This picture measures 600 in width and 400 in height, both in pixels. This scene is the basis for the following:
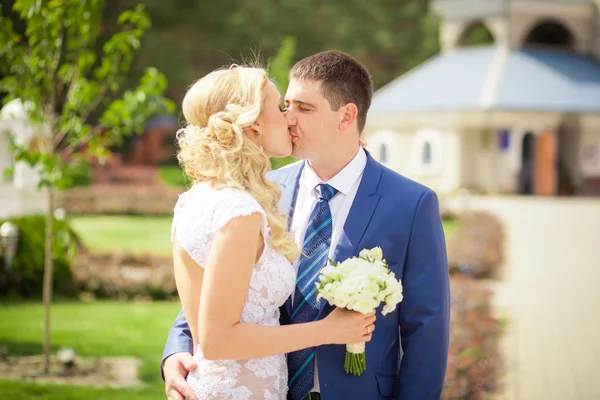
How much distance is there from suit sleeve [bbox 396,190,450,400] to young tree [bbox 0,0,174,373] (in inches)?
204

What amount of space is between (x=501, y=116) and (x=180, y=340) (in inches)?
1169

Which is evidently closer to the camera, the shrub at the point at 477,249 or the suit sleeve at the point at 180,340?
the suit sleeve at the point at 180,340

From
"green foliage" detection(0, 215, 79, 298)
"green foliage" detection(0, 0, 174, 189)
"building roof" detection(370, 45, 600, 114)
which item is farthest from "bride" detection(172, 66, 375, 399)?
"building roof" detection(370, 45, 600, 114)

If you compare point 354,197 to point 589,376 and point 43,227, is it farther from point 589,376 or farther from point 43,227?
Answer: point 43,227

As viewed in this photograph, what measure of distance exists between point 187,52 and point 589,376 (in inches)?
1565

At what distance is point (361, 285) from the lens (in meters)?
3.16

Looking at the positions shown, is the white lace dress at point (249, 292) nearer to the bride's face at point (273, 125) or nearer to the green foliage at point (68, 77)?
the bride's face at point (273, 125)

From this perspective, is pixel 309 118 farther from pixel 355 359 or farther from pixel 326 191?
pixel 355 359

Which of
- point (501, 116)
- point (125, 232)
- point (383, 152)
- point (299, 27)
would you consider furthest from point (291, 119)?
point (299, 27)

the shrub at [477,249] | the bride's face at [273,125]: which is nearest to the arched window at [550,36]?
the shrub at [477,249]

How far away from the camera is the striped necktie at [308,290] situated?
11.7 ft

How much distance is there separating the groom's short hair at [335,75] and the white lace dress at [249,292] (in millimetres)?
767

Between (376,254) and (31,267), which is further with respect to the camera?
(31,267)

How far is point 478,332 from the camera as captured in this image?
353 inches
